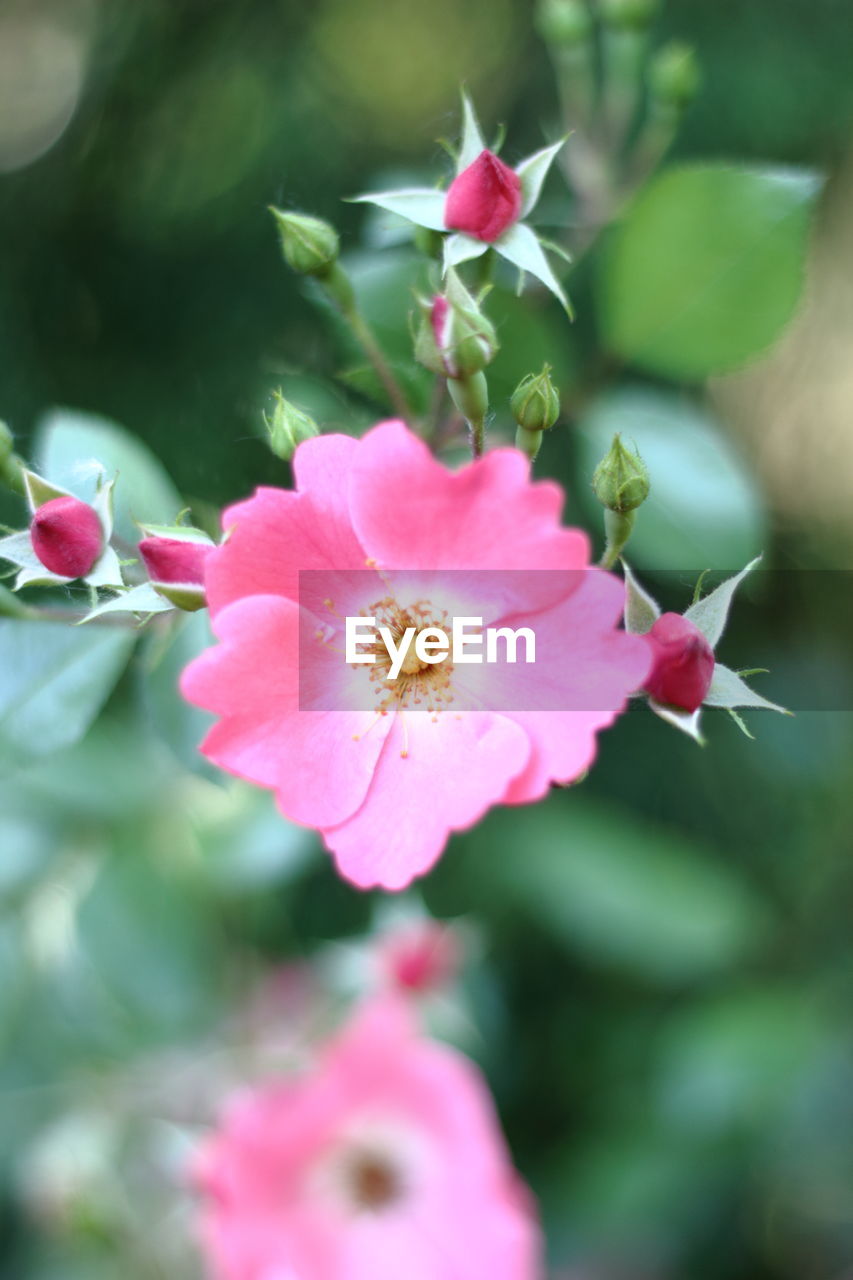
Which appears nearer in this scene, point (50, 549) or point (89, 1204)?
point (50, 549)

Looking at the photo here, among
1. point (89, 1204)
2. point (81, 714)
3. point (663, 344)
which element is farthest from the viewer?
point (89, 1204)

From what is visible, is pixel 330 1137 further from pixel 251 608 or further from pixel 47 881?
pixel 251 608

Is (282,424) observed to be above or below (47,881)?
above

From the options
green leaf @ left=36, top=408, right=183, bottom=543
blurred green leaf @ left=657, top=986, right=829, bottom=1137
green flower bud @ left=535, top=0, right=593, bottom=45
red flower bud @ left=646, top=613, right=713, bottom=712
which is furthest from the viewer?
blurred green leaf @ left=657, top=986, right=829, bottom=1137

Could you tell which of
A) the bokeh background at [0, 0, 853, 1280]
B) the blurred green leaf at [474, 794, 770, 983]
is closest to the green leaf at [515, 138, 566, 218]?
the bokeh background at [0, 0, 853, 1280]

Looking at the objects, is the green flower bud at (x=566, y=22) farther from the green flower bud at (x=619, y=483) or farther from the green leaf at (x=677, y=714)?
the green leaf at (x=677, y=714)

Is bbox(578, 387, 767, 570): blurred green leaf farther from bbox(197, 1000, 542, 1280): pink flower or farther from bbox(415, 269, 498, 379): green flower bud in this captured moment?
bbox(197, 1000, 542, 1280): pink flower

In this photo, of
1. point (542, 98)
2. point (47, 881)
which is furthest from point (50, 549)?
point (542, 98)

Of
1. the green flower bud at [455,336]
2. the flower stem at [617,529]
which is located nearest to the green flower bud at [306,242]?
the green flower bud at [455,336]

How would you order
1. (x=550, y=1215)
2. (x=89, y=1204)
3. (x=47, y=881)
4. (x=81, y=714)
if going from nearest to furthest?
1. (x=81, y=714)
2. (x=89, y=1204)
3. (x=47, y=881)
4. (x=550, y=1215)
